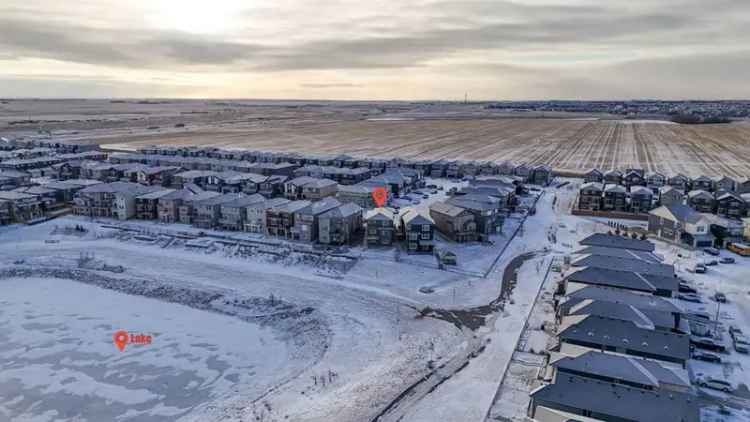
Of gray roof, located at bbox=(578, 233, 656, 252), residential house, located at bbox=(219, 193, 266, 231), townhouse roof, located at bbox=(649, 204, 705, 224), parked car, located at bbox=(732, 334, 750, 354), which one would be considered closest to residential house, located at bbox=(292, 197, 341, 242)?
residential house, located at bbox=(219, 193, 266, 231)

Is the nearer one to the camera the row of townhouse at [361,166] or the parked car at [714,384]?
the parked car at [714,384]

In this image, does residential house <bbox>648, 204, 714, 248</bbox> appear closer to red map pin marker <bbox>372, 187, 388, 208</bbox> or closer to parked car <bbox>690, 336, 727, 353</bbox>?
parked car <bbox>690, 336, 727, 353</bbox>

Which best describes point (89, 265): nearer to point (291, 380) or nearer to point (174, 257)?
point (174, 257)

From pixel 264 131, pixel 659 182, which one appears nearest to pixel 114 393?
pixel 659 182

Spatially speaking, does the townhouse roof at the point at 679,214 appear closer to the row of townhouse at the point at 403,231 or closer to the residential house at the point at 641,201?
the residential house at the point at 641,201

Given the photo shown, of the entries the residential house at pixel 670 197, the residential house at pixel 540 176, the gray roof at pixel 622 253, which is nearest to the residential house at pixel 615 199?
the residential house at pixel 670 197

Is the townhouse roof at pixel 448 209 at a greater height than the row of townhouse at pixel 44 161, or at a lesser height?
lesser
